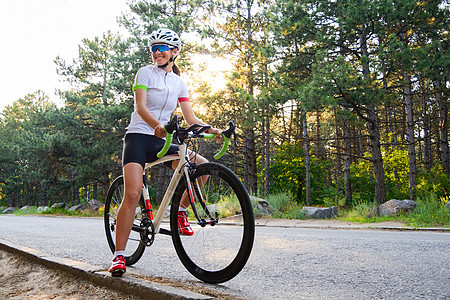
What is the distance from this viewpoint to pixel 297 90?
15.3 meters

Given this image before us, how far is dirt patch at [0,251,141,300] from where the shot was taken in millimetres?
3025

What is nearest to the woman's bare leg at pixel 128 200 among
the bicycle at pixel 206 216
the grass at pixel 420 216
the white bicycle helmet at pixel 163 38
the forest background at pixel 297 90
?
the bicycle at pixel 206 216

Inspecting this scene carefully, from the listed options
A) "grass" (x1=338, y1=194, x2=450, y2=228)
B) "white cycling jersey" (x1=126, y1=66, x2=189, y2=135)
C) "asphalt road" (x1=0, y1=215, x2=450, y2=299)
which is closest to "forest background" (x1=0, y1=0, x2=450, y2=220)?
"grass" (x1=338, y1=194, x2=450, y2=228)

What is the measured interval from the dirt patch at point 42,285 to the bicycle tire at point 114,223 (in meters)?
0.68

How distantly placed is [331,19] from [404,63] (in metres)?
3.65

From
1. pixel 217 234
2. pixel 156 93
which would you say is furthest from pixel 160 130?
pixel 217 234

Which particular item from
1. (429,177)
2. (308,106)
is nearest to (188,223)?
(308,106)

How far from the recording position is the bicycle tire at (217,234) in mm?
2994

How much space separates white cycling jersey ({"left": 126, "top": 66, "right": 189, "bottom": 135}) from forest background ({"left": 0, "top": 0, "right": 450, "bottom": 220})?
1050 cm

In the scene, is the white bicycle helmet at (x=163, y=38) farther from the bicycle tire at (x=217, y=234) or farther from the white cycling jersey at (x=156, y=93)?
the bicycle tire at (x=217, y=234)

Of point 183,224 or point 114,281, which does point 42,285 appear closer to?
point 114,281

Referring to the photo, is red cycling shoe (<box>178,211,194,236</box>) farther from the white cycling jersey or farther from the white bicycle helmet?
the white bicycle helmet

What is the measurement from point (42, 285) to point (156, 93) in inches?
79.2

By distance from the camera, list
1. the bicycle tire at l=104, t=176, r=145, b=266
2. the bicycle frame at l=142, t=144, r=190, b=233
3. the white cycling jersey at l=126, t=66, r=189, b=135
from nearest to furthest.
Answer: the bicycle frame at l=142, t=144, r=190, b=233 < the white cycling jersey at l=126, t=66, r=189, b=135 < the bicycle tire at l=104, t=176, r=145, b=266
